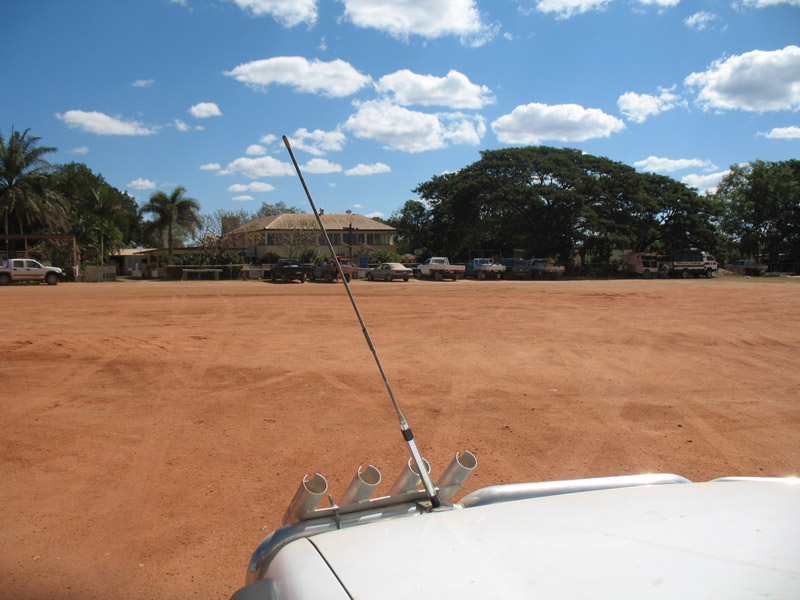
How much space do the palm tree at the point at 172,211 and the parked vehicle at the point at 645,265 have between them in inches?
1644

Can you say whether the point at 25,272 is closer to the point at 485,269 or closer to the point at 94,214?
the point at 94,214

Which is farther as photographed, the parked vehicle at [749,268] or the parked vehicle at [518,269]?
the parked vehicle at [749,268]

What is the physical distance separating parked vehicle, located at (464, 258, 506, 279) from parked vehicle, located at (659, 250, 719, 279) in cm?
1556

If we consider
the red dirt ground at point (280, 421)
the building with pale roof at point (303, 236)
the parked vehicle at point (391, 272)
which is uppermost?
the building with pale roof at point (303, 236)

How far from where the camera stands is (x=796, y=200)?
63812 millimetres

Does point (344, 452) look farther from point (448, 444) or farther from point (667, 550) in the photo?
point (667, 550)

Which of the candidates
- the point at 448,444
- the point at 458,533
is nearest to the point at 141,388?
the point at 448,444

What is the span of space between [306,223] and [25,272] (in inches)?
1171

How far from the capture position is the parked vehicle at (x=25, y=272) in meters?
33.1

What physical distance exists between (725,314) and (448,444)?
1423 centimetres

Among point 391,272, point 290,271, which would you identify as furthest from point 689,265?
point 290,271

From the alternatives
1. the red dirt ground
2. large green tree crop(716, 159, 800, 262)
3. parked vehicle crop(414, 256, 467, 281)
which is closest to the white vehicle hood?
the red dirt ground

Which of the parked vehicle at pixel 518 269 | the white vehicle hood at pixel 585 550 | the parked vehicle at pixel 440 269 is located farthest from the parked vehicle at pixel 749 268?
the white vehicle hood at pixel 585 550

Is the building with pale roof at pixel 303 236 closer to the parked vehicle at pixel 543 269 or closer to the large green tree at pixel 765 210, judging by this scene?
the parked vehicle at pixel 543 269
